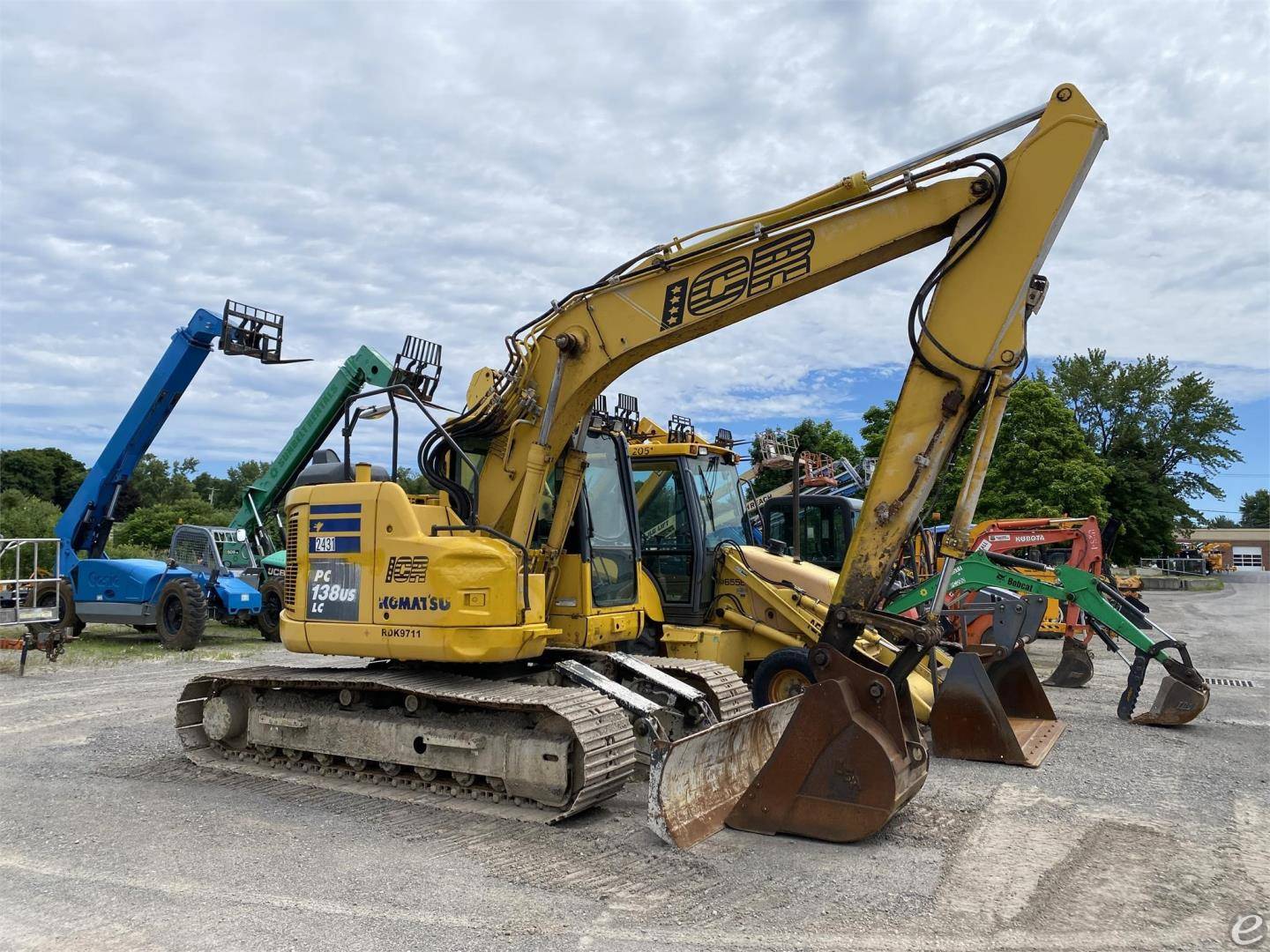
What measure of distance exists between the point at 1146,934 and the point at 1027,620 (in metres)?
5.59

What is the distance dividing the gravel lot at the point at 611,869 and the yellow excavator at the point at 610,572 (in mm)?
374

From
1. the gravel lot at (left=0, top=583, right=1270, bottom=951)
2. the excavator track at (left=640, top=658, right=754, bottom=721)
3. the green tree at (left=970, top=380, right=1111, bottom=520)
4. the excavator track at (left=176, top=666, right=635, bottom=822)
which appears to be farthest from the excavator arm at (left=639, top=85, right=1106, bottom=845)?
the green tree at (left=970, top=380, right=1111, bottom=520)

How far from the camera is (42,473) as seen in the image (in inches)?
2116

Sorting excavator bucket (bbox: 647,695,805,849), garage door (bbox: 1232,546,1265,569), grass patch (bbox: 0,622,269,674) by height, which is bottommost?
garage door (bbox: 1232,546,1265,569)

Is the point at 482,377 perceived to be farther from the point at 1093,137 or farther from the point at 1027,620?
the point at 1027,620

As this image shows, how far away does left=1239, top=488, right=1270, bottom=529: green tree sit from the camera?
122 meters

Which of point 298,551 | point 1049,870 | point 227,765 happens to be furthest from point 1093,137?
point 227,765

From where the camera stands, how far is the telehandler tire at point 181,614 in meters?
15.3

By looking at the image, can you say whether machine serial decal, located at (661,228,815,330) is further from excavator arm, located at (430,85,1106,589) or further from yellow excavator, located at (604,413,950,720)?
yellow excavator, located at (604,413,950,720)

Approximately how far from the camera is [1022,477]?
1380 inches

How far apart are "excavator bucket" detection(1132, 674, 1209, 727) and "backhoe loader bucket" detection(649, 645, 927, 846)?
17.0ft

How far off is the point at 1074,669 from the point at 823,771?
850cm

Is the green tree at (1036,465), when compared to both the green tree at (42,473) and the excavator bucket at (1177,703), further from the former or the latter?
the green tree at (42,473)

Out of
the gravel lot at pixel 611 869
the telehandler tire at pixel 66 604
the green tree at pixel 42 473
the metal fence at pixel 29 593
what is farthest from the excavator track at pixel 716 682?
the green tree at pixel 42 473
